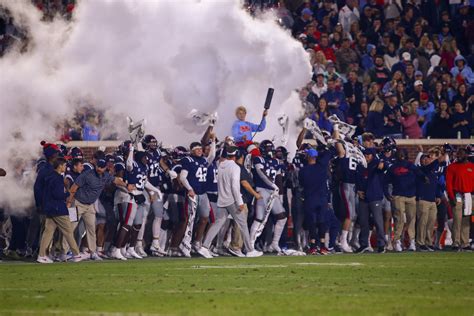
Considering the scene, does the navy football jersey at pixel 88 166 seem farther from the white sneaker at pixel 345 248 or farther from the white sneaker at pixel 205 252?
the white sneaker at pixel 345 248

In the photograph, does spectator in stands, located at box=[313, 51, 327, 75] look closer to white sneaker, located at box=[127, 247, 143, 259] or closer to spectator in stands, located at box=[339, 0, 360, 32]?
spectator in stands, located at box=[339, 0, 360, 32]

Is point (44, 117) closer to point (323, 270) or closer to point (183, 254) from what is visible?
point (183, 254)

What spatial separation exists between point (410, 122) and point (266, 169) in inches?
222

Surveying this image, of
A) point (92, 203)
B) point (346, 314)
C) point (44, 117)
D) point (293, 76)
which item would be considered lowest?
point (346, 314)

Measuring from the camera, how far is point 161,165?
754 inches

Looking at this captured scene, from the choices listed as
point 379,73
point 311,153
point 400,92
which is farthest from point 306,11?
point 311,153

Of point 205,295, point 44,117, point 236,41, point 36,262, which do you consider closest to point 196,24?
point 236,41

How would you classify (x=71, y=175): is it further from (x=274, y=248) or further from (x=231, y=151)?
(x=274, y=248)

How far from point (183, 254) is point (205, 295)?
7.32 metres

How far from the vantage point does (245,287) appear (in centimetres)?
1242

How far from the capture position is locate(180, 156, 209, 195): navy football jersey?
61.3 ft

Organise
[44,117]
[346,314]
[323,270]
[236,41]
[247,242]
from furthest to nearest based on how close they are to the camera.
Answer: [236,41]
[44,117]
[247,242]
[323,270]
[346,314]

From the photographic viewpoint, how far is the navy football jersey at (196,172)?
735 inches

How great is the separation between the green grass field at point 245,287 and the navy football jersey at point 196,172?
1.82 meters
